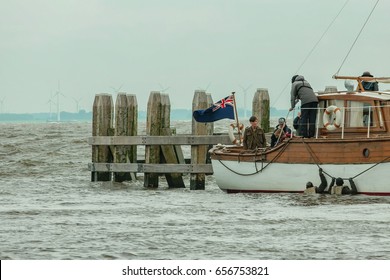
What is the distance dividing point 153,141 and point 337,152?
599 centimetres

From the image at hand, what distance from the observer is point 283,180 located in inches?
1261

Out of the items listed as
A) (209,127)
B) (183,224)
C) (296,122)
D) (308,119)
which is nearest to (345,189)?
(308,119)

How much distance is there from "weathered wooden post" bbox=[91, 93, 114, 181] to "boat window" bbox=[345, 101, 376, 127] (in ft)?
27.5

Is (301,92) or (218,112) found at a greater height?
(301,92)

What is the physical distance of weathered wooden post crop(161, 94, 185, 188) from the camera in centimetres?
3512

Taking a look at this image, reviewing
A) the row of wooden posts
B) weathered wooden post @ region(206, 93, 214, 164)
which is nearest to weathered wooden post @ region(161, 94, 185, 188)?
the row of wooden posts

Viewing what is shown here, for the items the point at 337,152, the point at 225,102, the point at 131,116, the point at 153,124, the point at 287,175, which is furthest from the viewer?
the point at 131,116

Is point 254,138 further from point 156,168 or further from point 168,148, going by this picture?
point 156,168

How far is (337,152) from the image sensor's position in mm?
30594

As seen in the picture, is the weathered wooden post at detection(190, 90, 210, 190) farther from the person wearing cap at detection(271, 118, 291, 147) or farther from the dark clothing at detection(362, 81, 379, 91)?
the dark clothing at detection(362, 81, 379, 91)

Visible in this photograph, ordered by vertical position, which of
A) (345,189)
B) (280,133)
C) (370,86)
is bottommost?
(345,189)

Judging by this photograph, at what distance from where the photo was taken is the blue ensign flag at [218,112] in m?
34.0

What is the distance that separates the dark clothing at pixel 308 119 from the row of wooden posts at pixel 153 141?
119 inches
